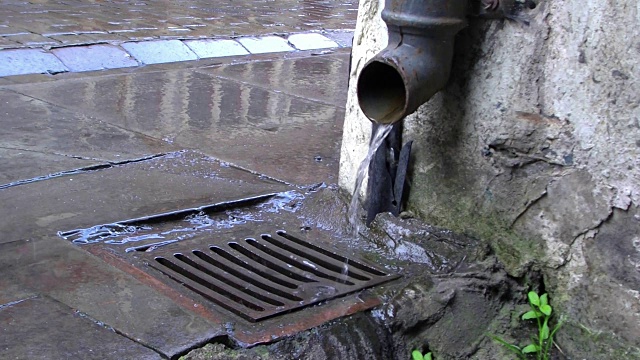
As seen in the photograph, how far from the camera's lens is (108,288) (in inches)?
87.5

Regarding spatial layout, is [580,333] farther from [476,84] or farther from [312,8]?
→ [312,8]

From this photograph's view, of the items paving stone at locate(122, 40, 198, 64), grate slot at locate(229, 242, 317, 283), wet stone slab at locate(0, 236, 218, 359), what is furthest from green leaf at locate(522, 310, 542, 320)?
paving stone at locate(122, 40, 198, 64)

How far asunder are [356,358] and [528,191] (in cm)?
75

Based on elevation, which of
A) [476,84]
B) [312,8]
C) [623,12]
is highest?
[623,12]

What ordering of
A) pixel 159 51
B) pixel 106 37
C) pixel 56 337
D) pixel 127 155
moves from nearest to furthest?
pixel 56 337 → pixel 127 155 → pixel 159 51 → pixel 106 37

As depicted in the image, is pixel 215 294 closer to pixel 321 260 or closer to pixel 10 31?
pixel 321 260

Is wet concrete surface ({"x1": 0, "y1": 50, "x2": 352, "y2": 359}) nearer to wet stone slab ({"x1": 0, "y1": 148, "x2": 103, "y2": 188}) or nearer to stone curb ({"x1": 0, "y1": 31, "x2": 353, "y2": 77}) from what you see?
wet stone slab ({"x1": 0, "y1": 148, "x2": 103, "y2": 188})

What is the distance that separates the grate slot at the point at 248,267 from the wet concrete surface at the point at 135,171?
20cm

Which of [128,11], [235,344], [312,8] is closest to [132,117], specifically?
[235,344]

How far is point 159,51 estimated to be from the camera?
18.1 feet

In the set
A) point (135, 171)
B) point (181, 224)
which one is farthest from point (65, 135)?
point (181, 224)

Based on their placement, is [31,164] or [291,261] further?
[31,164]

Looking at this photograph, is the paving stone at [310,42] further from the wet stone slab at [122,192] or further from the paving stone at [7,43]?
the wet stone slab at [122,192]

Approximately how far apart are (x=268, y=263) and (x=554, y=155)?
924 mm
